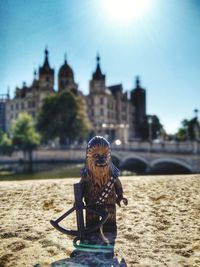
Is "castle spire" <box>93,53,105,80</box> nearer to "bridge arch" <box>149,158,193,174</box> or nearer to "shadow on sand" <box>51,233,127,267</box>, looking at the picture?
"bridge arch" <box>149,158,193,174</box>

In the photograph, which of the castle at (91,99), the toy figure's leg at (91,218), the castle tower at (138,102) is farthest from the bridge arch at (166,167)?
the castle tower at (138,102)

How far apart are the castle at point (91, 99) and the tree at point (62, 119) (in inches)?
657

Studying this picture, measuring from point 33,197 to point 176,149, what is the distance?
68.2 feet

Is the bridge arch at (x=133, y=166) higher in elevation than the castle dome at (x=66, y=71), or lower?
lower

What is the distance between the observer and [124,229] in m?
3.87

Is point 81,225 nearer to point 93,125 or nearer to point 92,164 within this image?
point 92,164

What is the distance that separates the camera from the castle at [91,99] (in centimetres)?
6669

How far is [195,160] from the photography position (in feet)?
73.4

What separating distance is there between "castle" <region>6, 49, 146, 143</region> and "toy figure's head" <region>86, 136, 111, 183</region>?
56990mm

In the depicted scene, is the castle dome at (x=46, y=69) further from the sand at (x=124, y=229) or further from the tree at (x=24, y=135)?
the sand at (x=124, y=229)

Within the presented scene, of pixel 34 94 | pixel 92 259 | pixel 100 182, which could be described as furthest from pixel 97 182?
pixel 34 94

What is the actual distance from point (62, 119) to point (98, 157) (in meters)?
40.9

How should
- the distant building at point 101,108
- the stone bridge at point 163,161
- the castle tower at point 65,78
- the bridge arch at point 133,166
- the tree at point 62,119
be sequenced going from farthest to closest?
1. the castle tower at point 65,78
2. the distant building at point 101,108
3. the tree at point 62,119
4. the bridge arch at point 133,166
5. the stone bridge at point 163,161

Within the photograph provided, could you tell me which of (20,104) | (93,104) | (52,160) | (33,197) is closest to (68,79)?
(93,104)
